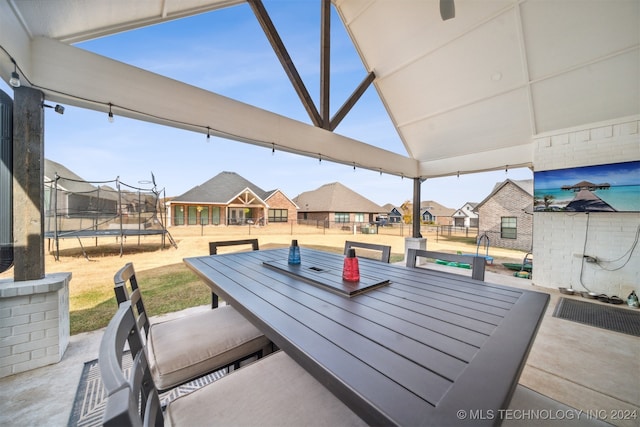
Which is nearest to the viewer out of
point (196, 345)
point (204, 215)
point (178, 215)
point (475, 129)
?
point (196, 345)

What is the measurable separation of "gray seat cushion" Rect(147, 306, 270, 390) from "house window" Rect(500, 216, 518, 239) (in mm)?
11464

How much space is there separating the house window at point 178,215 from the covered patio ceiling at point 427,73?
11.2 m

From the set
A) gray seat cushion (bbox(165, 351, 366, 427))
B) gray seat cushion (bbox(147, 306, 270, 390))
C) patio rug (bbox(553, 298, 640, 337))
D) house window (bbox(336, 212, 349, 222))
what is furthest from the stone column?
house window (bbox(336, 212, 349, 222))

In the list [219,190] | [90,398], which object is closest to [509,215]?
[90,398]

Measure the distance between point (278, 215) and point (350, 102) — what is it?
12078mm

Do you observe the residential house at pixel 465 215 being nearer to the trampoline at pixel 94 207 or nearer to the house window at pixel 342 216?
the house window at pixel 342 216

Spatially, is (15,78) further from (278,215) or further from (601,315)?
(278,215)

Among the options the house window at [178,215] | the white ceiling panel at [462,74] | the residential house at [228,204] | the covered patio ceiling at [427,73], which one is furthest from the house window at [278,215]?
Answer: the white ceiling panel at [462,74]

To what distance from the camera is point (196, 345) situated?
1257 mm

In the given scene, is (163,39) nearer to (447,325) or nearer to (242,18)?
(242,18)

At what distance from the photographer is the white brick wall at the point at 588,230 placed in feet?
11.1

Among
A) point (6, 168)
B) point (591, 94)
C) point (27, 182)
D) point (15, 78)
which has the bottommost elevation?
point (27, 182)

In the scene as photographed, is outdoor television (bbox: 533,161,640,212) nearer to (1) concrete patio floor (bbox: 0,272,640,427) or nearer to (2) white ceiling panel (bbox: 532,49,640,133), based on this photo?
(2) white ceiling panel (bbox: 532,49,640,133)

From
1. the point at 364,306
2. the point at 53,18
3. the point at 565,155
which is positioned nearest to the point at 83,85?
the point at 53,18
